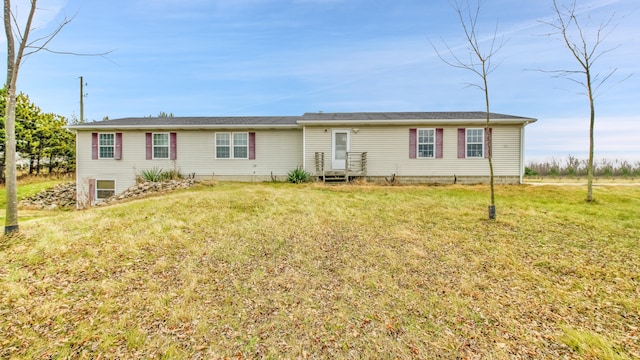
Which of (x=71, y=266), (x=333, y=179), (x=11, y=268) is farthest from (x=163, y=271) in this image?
(x=333, y=179)

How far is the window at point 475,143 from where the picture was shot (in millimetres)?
14633

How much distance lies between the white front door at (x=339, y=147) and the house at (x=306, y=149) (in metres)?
0.05

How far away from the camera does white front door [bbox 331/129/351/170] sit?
598 inches

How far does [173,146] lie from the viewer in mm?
15734

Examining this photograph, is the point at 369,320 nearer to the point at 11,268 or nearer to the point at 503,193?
the point at 11,268

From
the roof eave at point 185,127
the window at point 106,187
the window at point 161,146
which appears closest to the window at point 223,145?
the roof eave at point 185,127

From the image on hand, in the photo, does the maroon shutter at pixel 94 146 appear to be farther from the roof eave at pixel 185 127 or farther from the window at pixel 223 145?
the window at pixel 223 145

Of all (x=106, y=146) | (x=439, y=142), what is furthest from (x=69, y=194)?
Result: (x=439, y=142)

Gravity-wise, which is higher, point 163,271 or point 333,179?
point 333,179

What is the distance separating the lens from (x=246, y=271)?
16.5ft

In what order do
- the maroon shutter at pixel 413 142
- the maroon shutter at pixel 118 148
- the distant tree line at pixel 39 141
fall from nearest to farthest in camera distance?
the maroon shutter at pixel 413 142 → the maroon shutter at pixel 118 148 → the distant tree line at pixel 39 141

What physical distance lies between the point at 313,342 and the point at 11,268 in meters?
5.36

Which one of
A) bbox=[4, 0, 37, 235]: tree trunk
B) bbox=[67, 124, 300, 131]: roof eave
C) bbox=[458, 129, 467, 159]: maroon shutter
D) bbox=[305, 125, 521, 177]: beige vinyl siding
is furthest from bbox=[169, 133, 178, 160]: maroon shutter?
bbox=[458, 129, 467, 159]: maroon shutter

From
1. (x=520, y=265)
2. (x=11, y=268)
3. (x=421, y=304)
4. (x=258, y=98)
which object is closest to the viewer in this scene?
(x=421, y=304)
